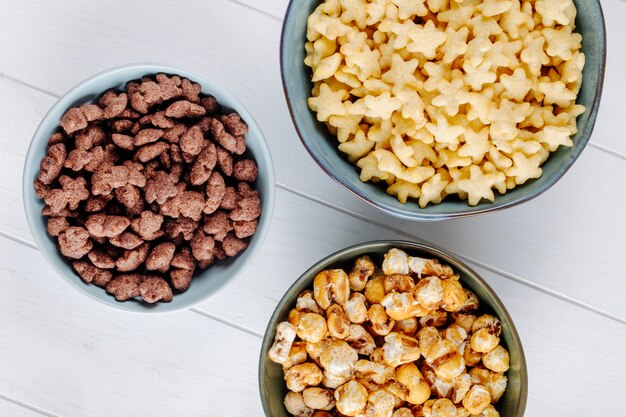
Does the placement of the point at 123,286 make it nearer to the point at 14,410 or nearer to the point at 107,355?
the point at 107,355

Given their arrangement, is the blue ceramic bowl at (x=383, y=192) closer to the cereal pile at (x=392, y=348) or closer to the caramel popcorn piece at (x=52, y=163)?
the cereal pile at (x=392, y=348)

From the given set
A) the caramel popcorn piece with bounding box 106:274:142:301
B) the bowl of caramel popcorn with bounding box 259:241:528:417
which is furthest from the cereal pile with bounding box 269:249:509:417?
the caramel popcorn piece with bounding box 106:274:142:301

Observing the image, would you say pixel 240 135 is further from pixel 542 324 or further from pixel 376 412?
pixel 542 324

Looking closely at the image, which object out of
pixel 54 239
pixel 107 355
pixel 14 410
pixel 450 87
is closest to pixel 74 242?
pixel 54 239

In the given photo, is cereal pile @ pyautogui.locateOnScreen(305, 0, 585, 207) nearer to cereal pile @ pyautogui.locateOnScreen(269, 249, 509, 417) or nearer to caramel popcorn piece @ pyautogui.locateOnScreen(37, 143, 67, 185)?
cereal pile @ pyautogui.locateOnScreen(269, 249, 509, 417)

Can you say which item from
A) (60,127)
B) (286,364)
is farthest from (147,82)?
(286,364)

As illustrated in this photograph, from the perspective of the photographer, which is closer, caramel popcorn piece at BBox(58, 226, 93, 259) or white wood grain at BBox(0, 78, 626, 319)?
caramel popcorn piece at BBox(58, 226, 93, 259)

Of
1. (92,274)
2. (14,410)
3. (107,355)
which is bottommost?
(14,410)

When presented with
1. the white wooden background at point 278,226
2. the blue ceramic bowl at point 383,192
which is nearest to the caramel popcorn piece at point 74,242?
the white wooden background at point 278,226
